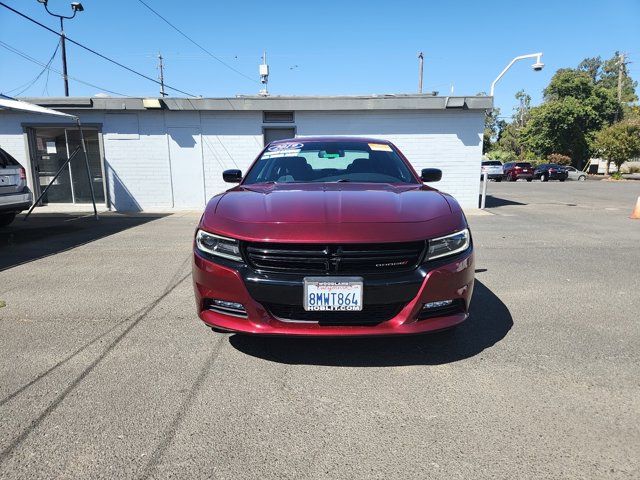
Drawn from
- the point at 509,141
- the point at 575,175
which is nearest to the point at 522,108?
the point at 509,141

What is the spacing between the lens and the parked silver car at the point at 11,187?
8180mm

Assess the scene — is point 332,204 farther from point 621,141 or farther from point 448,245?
point 621,141

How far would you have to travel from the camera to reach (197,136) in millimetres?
13406

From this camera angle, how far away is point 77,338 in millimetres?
3494

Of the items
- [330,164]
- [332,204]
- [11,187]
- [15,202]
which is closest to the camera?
[332,204]

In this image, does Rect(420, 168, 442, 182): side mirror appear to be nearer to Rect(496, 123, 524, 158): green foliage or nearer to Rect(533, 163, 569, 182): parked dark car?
Rect(533, 163, 569, 182): parked dark car

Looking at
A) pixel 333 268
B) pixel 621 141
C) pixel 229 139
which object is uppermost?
pixel 621 141

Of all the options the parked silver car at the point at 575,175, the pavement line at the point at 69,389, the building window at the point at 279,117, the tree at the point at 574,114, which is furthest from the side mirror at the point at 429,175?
the tree at the point at 574,114

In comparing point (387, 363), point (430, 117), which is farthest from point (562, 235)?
point (387, 363)

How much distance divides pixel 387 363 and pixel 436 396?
0.47 m

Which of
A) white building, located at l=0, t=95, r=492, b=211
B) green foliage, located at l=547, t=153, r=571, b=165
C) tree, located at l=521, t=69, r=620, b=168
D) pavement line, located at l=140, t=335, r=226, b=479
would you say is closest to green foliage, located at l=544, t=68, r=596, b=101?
tree, located at l=521, t=69, r=620, b=168

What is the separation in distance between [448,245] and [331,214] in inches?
31.0

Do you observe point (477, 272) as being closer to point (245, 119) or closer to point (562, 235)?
point (562, 235)

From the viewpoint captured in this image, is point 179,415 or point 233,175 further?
point 233,175
